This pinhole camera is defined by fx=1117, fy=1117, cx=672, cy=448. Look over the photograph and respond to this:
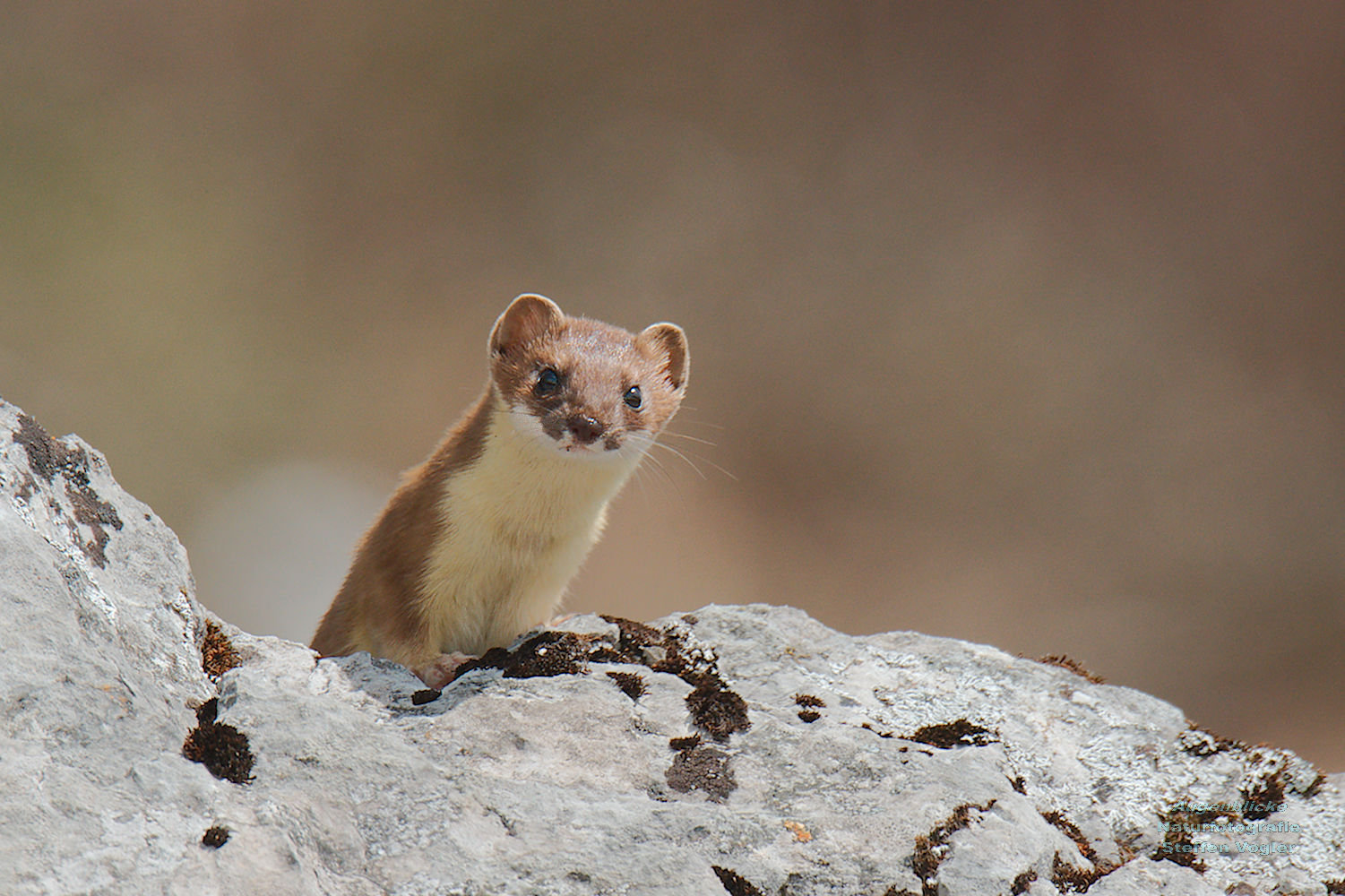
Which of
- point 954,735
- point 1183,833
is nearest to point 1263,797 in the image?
point 1183,833

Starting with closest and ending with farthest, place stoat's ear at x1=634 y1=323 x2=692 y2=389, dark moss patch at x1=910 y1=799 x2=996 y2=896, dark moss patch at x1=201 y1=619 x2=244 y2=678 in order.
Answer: dark moss patch at x1=910 y1=799 x2=996 y2=896 < dark moss patch at x1=201 y1=619 x2=244 y2=678 < stoat's ear at x1=634 y1=323 x2=692 y2=389

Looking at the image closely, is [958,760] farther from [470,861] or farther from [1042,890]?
[470,861]

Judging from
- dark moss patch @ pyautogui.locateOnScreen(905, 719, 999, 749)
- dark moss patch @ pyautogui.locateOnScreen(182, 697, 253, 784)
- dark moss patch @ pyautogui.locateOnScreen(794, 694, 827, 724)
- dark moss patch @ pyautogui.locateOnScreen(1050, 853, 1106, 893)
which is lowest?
dark moss patch @ pyautogui.locateOnScreen(182, 697, 253, 784)

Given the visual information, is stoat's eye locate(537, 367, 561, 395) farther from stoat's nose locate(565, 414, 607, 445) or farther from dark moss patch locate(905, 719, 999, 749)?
dark moss patch locate(905, 719, 999, 749)

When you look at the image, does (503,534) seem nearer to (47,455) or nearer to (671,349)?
(671,349)

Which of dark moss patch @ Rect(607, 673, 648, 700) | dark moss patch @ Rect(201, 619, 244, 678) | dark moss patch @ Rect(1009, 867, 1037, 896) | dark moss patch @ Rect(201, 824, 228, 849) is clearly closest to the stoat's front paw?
dark moss patch @ Rect(607, 673, 648, 700)

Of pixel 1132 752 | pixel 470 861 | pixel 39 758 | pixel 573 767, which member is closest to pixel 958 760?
pixel 1132 752

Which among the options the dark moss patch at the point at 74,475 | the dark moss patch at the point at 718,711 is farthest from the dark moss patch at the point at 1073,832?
the dark moss patch at the point at 74,475

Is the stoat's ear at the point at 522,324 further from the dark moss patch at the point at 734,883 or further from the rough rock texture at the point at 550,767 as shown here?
the dark moss patch at the point at 734,883
